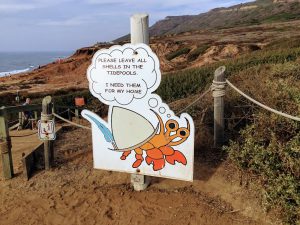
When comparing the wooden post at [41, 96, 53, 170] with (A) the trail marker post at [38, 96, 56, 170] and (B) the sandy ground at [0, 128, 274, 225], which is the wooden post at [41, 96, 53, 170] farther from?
(B) the sandy ground at [0, 128, 274, 225]

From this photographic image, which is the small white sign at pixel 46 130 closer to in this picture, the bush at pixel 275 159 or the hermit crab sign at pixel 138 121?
the hermit crab sign at pixel 138 121

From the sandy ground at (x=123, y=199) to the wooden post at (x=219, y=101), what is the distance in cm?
28

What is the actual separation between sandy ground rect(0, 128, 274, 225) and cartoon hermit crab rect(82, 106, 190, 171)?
1.45 feet

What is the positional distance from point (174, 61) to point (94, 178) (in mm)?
26545

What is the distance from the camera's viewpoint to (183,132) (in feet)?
13.3

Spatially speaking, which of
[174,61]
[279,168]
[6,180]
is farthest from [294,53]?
[174,61]

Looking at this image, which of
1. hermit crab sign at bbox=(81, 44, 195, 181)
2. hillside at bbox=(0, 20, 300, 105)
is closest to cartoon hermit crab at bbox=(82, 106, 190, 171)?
hermit crab sign at bbox=(81, 44, 195, 181)

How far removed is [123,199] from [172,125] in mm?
1056

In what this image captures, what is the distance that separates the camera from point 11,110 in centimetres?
503

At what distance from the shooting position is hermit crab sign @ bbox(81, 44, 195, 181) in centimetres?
405

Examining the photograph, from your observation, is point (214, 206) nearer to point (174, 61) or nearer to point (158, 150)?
point (158, 150)

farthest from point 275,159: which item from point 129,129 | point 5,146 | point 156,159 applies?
point 5,146

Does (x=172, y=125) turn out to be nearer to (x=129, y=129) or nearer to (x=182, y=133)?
(x=182, y=133)

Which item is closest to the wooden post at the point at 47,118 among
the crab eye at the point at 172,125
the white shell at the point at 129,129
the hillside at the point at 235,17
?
the white shell at the point at 129,129
